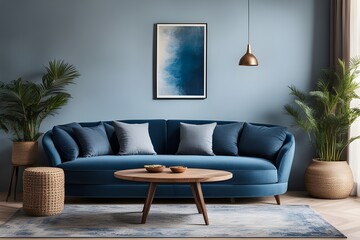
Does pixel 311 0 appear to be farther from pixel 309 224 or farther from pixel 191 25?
pixel 309 224

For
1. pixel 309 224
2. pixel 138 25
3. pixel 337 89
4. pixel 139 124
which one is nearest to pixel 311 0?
pixel 337 89

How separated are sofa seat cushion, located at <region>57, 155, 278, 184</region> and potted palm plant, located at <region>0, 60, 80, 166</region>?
721 millimetres

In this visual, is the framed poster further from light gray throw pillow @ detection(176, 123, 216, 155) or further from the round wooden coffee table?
the round wooden coffee table

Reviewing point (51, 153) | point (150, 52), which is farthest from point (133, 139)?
point (150, 52)

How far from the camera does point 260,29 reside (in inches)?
272

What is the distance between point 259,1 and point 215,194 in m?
2.45

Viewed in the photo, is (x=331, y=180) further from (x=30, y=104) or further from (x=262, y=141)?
(x=30, y=104)

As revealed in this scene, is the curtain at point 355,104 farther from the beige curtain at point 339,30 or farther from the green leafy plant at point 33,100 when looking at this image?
the green leafy plant at point 33,100

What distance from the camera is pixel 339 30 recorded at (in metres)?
6.71

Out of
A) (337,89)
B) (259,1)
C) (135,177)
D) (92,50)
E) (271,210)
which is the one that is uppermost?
(259,1)

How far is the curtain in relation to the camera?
6.43 metres

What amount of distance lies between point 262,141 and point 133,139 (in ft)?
4.61

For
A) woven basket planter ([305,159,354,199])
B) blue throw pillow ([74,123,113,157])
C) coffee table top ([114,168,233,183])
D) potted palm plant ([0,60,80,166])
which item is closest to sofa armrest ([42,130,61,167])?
blue throw pillow ([74,123,113,157])

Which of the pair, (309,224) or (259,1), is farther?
(259,1)
